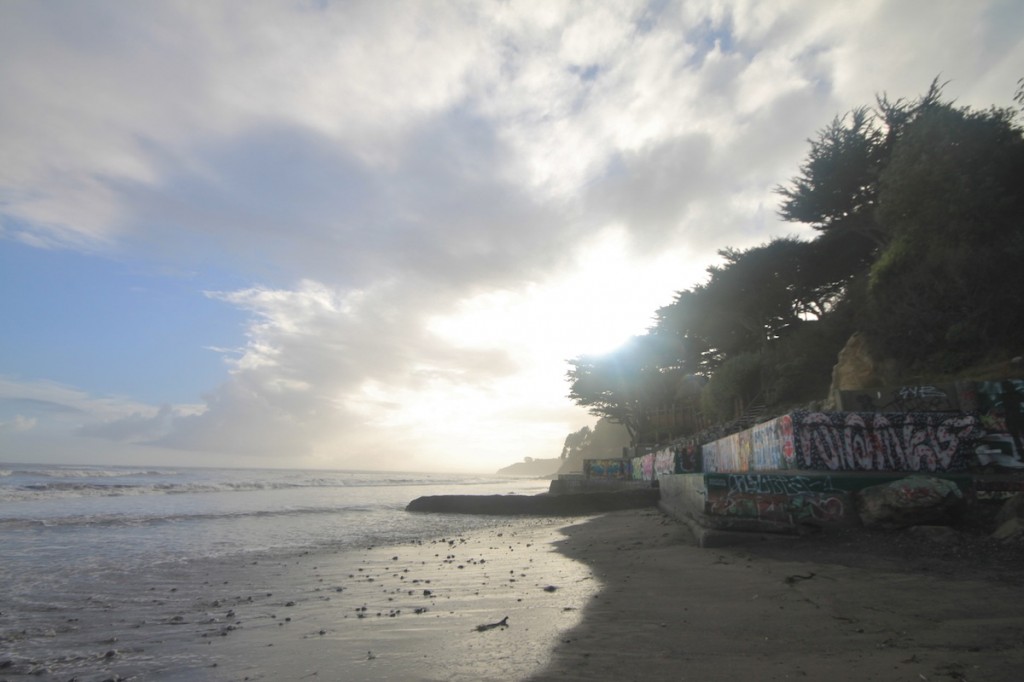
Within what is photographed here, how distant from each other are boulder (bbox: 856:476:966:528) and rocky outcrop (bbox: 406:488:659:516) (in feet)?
49.1

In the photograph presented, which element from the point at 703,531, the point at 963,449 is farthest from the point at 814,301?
the point at 703,531

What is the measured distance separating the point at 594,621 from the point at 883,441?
1168cm

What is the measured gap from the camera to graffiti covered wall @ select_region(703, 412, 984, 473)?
46.1 ft

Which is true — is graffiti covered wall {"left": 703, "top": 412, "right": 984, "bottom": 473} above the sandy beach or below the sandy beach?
above

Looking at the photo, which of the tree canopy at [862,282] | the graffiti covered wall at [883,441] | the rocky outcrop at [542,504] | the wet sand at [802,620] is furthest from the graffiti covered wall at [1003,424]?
the rocky outcrop at [542,504]

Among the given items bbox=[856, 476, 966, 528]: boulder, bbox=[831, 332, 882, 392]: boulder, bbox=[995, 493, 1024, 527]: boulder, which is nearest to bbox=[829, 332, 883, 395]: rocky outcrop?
bbox=[831, 332, 882, 392]: boulder

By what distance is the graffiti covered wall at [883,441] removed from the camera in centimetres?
1405

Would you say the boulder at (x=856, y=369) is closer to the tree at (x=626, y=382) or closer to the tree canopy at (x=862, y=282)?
the tree canopy at (x=862, y=282)

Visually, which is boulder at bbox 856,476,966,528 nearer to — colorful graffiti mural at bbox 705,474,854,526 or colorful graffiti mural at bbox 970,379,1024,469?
colorful graffiti mural at bbox 705,474,854,526

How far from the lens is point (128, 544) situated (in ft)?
44.4

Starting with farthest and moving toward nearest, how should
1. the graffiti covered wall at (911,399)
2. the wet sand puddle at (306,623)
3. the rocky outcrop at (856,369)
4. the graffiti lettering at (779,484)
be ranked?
1. the rocky outcrop at (856,369)
2. the graffiti covered wall at (911,399)
3. the graffiti lettering at (779,484)
4. the wet sand puddle at (306,623)

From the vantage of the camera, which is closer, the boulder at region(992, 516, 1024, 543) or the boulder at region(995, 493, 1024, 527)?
the boulder at region(992, 516, 1024, 543)

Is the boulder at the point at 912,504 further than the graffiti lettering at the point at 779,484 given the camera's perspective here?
No

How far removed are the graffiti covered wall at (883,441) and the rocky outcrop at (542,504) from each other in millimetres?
10863
